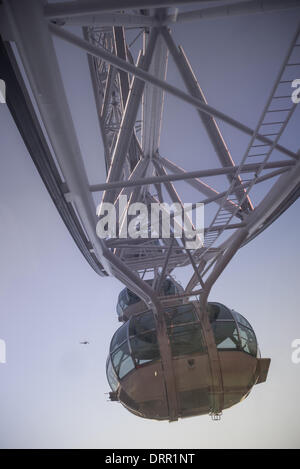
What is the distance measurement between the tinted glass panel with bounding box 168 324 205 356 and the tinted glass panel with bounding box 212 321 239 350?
48 cm

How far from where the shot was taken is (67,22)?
146 inches

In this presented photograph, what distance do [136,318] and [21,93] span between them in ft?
24.2

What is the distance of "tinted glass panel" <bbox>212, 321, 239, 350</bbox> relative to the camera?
8.35 meters

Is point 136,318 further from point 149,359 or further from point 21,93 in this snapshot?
point 21,93

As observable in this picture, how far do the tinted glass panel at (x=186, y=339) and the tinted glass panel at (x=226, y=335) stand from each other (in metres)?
0.48

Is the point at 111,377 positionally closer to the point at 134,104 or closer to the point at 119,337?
the point at 119,337

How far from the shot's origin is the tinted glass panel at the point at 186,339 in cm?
821

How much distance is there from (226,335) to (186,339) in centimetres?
118

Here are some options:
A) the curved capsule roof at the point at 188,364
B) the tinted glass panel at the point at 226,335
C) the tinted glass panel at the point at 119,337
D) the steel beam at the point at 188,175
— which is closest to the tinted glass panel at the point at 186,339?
the curved capsule roof at the point at 188,364

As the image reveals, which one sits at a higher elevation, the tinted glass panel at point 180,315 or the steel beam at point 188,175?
the steel beam at point 188,175

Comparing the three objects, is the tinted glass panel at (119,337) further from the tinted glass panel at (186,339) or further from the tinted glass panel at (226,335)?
the tinted glass panel at (226,335)

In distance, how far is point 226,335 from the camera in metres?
8.52
